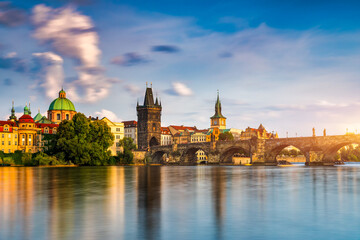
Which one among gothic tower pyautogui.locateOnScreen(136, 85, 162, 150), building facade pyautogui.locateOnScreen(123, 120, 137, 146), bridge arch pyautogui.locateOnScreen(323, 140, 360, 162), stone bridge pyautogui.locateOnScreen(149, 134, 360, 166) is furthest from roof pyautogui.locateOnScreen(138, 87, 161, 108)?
bridge arch pyautogui.locateOnScreen(323, 140, 360, 162)

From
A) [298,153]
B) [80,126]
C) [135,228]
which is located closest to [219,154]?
[80,126]

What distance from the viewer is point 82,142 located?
3238 inches

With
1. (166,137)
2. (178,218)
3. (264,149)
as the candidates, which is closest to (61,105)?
(166,137)

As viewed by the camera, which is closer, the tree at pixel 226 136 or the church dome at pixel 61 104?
the church dome at pixel 61 104

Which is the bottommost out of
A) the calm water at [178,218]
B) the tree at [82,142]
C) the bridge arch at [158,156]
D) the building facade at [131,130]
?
the bridge arch at [158,156]

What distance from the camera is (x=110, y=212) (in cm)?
1434

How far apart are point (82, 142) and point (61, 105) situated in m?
55.5

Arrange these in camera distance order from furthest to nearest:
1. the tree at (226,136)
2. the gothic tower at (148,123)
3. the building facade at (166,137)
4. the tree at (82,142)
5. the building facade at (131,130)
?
1. the building facade at (166,137)
2. the building facade at (131,130)
3. the tree at (226,136)
4. the gothic tower at (148,123)
5. the tree at (82,142)

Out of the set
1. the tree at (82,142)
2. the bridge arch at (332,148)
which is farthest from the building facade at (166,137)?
the bridge arch at (332,148)

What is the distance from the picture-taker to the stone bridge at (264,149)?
3401 inches

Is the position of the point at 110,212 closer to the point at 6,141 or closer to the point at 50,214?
the point at 50,214

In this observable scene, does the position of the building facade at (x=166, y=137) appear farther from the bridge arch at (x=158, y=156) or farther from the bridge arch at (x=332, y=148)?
the bridge arch at (x=332, y=148)

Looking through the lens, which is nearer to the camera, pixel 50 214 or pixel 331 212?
pixel 50 214

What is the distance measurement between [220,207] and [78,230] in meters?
6.72
